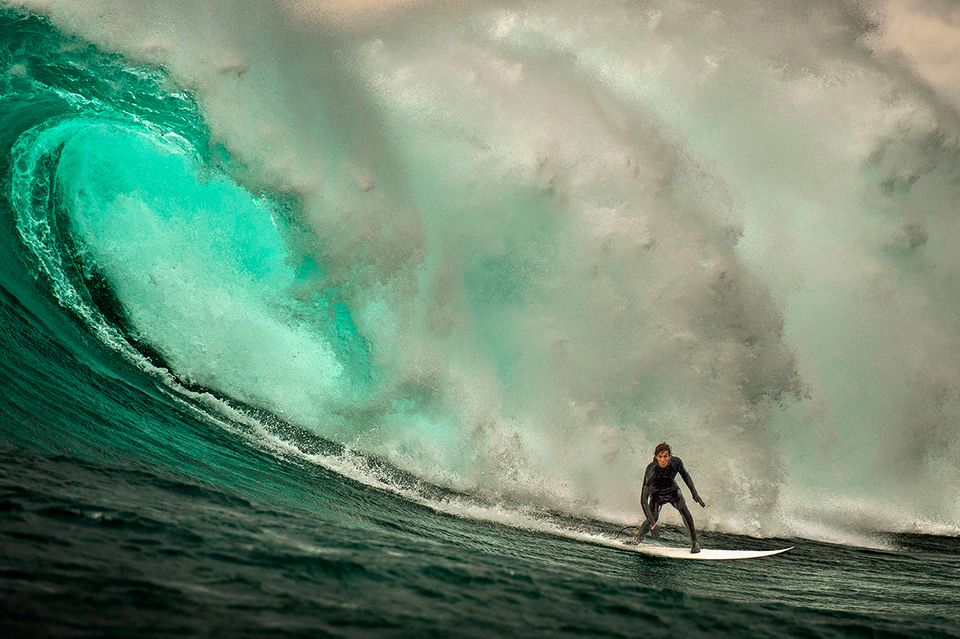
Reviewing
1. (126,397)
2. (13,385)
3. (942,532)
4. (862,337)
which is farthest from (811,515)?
(13,385)

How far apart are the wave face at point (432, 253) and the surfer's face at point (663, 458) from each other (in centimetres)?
231

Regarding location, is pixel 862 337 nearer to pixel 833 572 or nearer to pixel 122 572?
pixel 833 572

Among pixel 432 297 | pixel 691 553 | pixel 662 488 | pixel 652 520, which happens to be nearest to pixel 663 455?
pixel 662 488

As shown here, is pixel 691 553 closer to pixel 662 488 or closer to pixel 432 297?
pixel 662 488

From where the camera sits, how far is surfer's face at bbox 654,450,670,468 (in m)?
8.92

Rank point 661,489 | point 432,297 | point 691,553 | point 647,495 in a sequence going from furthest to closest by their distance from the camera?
point 432,297 → point 661,489 → point 647,495 → point 691,553

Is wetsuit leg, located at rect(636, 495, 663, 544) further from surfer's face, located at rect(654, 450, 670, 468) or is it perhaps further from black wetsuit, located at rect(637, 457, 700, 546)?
surfer's face, located at rect(654, 450, 670, 468)

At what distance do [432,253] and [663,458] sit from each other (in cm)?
582

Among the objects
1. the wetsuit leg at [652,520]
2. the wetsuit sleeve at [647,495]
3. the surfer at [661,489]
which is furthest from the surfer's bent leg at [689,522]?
the wetsuit sleeve at [647,495]

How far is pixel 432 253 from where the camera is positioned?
13.3m

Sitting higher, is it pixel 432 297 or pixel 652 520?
pixel 432 297

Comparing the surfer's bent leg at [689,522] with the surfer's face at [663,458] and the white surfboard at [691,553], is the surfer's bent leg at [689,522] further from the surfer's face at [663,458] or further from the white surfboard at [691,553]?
the surfer's face at [663,458]

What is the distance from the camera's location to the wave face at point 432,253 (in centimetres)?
1202

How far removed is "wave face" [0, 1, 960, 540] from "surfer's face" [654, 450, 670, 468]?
231 cm
